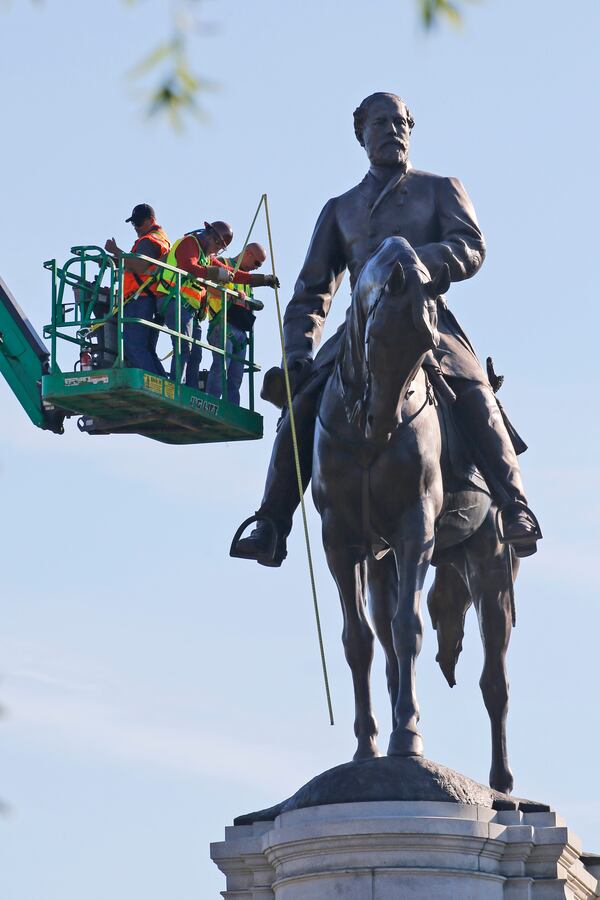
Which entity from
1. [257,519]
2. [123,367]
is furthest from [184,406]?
[257,519]

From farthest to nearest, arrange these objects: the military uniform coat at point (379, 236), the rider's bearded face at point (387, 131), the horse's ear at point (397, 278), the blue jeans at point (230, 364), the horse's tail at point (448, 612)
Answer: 1. the blue jeans at point (230, 364)
2. the horse's tail at point (448, 612)
3. the rider's bearded face at point (387, 131)
4. the military uniform coat at point (379, 236)
5. the horse's ear at point (397, 278)

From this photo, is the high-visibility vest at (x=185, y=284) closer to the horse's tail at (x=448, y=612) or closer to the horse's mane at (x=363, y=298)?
the horse's mane at (x=363, y=298)

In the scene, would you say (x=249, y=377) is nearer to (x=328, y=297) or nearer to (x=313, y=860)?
(x=328, y=297)

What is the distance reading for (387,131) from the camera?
18.2m

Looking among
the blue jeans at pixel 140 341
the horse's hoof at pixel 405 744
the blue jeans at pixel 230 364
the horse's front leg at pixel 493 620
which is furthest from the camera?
the blue jeans at pixel 230 364

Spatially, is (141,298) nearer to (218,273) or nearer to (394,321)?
(218,273)

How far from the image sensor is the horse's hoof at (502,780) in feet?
57.6

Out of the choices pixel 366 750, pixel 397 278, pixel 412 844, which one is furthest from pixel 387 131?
pixel 412 844

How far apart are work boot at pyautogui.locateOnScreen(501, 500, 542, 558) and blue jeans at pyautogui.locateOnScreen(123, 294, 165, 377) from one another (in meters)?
3.58

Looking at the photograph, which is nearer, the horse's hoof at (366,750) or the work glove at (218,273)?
the horse's hoof at (366,750)

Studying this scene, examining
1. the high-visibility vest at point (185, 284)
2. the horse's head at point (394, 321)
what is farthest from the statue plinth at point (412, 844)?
the high-visibility vest at point (185, 284)

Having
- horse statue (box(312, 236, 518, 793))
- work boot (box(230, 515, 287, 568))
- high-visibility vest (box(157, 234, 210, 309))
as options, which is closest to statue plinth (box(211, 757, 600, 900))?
horse statue (box(312, 236, 518, 793))

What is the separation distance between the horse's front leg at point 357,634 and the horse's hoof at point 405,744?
2.23ft

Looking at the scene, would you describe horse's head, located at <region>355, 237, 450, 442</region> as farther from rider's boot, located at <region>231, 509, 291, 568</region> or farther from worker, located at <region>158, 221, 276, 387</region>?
worker, located at <region>158, 221, 276, 387</region>
